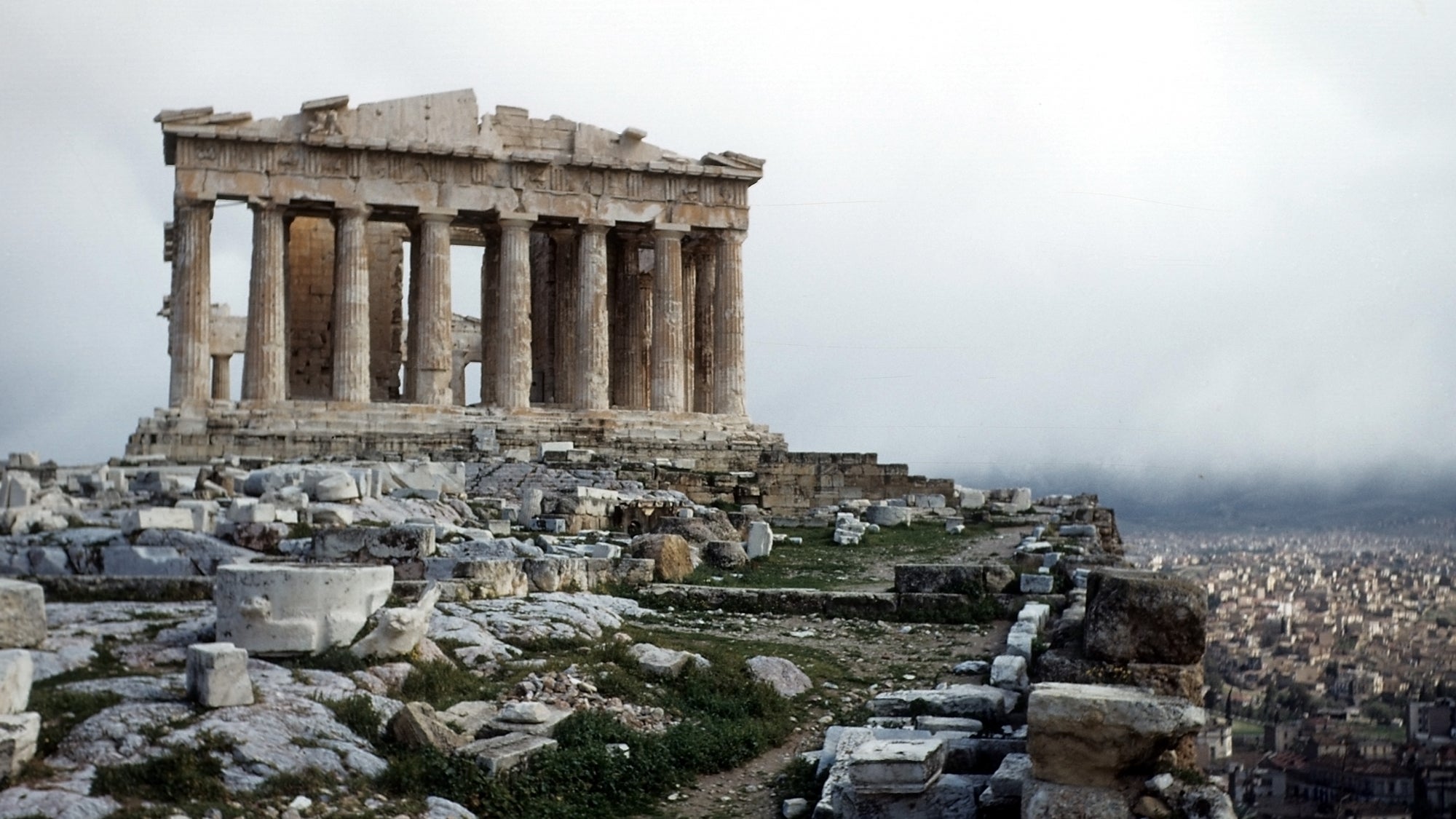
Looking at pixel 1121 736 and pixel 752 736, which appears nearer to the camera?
pixel 1121 736

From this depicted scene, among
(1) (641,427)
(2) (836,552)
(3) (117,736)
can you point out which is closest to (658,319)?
(1) (641,427)

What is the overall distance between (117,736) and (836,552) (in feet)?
49.3

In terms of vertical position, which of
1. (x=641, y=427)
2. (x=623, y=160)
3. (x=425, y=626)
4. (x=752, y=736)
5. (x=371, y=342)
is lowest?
(x=752, y=736)

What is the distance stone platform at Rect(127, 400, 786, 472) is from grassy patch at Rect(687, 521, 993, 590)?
7.31 meters

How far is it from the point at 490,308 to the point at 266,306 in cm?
661

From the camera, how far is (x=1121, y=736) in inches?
280

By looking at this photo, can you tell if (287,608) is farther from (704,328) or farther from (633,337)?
(633,337)

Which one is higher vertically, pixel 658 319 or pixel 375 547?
pixel 658 319

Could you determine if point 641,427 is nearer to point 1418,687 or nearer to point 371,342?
point 371,342

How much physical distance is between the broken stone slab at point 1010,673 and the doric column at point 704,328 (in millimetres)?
28183

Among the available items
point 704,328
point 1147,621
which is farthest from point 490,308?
point 1147,621

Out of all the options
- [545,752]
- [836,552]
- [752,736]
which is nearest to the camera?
[545,752]

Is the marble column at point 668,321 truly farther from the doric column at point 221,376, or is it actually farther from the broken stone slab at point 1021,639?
the broken stone slab at point 1021,639

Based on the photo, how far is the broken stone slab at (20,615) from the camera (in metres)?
9.18
